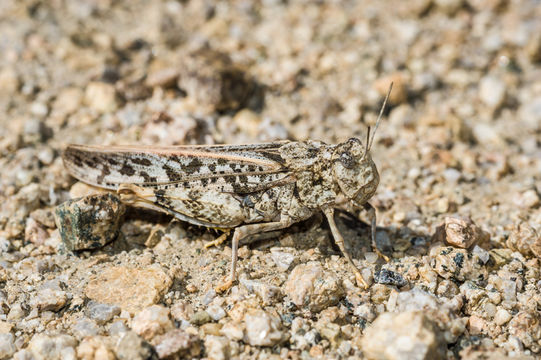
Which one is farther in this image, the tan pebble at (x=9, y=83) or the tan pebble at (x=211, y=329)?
the tan pebble at (x=9, y=83)

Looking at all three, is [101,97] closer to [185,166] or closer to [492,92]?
[185,166]

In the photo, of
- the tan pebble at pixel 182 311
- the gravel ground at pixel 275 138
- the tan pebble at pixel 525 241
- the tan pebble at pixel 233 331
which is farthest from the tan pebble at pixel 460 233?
the tan pebble at pixel 182 311

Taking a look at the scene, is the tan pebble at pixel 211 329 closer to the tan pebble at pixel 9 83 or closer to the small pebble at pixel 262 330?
the small pebble at pixel 262 330

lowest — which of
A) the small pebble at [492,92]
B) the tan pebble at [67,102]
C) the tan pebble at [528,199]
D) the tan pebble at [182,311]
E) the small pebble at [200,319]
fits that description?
the tan pebble at [528,199]

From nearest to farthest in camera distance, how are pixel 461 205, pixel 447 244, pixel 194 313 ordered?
pixel 194 313
pixel 447 244
pixel 461 205

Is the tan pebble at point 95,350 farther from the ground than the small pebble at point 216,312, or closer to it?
farther from the ground

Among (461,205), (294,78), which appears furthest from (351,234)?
(294,78)

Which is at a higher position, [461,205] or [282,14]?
[282,14]

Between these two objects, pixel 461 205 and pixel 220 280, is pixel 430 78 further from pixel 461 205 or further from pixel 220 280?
pixel 220 280
